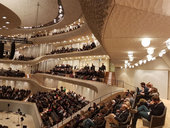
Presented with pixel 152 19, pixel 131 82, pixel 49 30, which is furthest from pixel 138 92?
pixel 49 30

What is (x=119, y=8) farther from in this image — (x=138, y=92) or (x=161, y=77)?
(x=161, y=77)

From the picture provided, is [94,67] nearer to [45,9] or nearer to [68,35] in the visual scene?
[68,35]

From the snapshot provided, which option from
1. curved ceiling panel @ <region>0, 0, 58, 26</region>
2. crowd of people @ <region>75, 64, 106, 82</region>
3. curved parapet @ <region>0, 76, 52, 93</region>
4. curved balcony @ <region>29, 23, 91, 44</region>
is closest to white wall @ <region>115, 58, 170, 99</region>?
crowd of people @ <region>75, 64, 106, 82</region>

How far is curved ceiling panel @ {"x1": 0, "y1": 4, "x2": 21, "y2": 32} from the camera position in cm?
636

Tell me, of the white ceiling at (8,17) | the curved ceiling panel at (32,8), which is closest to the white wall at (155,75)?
the curved ceiling panel at (32,8)

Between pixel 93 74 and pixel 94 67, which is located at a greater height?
pixel 94 67

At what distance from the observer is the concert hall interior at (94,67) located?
8.86ft

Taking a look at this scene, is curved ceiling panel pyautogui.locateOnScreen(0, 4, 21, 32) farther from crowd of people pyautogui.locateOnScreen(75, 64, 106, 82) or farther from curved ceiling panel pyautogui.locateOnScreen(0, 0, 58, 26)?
curved ceiling panel pyautogui.locateOnScreen(0, 0, 58, 26)

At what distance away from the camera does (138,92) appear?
7.49 meters

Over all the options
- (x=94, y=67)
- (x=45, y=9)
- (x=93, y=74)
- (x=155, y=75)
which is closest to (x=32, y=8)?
(x=45, y=9)

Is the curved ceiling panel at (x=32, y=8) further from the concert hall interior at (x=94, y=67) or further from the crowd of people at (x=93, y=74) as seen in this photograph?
the crowd of people at (x=93, y=74)

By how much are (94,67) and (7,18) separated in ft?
30.9

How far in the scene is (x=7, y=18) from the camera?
289 inches

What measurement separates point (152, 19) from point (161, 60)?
13.2 metres
